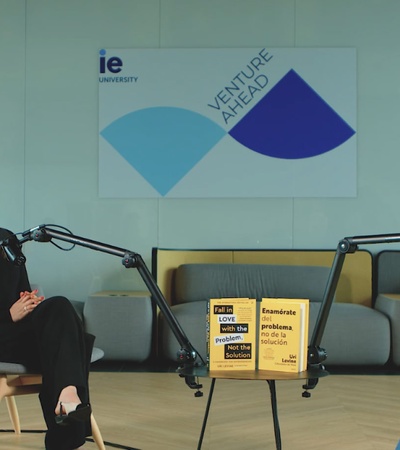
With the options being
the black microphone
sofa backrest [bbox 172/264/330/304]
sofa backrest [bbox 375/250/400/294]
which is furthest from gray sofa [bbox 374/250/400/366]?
the black microphone

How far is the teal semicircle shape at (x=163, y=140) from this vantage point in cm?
629

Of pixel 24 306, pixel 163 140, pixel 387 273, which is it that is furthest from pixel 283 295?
pixel 24 306

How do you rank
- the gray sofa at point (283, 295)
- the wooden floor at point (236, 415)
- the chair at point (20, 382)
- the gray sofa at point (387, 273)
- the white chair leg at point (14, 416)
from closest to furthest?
1. the chair at point (20, 382)
2. the wooden floor at point (236, 415)
3. the white chair leg at point (14, 416)
4. the gray sofa at point (283, 295)
5. the gray sofa at point (387, 273)

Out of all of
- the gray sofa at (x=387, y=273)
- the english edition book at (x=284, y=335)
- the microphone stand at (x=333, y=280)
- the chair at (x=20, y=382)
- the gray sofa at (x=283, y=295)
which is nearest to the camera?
the microphone stand at (x=333, y=280)

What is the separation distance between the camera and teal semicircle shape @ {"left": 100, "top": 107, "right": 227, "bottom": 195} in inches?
248

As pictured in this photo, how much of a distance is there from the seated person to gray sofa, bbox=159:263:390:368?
2.46 m

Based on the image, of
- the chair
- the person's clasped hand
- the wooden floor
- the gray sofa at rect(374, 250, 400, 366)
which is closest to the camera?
the chair

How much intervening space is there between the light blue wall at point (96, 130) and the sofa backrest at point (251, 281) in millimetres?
324

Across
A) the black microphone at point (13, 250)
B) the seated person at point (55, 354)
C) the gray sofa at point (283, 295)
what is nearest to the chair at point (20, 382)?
the seated person at point (55, 354)

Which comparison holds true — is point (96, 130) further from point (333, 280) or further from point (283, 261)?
point (333, 280)

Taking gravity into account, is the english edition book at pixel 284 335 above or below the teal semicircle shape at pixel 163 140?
below

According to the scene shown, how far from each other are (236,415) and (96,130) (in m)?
3.07

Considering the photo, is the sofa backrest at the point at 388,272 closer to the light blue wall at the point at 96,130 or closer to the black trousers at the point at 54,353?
the light blue wall at the point at 96,130

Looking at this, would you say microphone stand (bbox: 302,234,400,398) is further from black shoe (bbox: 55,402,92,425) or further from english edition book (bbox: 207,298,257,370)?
black shoe (bbox: 55,402,92,425)
